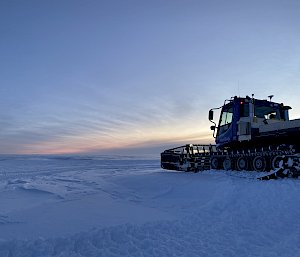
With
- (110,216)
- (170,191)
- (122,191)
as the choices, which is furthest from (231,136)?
(110,216)

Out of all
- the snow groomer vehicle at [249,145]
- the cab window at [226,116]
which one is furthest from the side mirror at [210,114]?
the cab window at [226,116]

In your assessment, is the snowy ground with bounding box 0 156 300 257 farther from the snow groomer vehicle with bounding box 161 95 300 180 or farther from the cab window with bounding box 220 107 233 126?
the cab window with bounding box 220 107 233 126

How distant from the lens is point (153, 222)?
5.16m

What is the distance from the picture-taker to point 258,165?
11.9 m

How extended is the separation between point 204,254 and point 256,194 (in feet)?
14.4

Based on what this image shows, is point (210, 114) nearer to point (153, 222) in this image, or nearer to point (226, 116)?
point (226, 116)

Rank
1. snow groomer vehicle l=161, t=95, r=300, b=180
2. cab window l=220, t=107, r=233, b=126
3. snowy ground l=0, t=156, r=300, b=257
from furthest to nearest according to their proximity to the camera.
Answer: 1. cab window l=220, t=107, r=233, b=126
2. snow groomer vehicle l=161, t=95, r=300, b=180
3. snowy ground l=0, t=156, r=300, b=257

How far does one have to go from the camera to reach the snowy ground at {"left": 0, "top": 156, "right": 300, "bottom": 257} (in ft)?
13.0

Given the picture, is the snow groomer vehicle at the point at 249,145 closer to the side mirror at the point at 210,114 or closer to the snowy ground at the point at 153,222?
the side mirror at the point at 210,114

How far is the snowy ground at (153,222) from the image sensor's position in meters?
3.96

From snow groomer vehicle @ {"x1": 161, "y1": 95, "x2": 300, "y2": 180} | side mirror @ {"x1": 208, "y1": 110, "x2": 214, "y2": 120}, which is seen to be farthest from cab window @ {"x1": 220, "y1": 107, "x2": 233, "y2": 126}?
side mirror @ {"x1": 208, "y1": 110, "x2": 214, "y2": 120}

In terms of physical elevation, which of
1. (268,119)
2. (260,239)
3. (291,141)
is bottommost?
(260,239)

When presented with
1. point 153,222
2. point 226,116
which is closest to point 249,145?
point 226,116

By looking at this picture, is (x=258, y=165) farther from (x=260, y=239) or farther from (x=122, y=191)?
(x=260, y=239)
